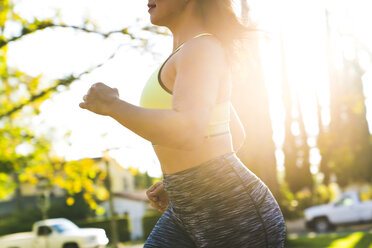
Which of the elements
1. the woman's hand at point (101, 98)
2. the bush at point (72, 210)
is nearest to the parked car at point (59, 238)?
the bush at point (72, 210)

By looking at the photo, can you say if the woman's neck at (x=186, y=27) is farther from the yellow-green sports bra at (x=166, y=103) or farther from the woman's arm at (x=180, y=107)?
the woman's arm at (x=180, y=107)

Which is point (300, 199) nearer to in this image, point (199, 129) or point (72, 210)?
point (72, 210)

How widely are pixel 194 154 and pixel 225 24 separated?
1.52ft

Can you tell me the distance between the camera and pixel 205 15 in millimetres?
1761

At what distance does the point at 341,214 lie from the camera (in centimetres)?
2417

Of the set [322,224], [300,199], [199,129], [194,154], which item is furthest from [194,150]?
[300,199]

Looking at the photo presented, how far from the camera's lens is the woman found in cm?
144

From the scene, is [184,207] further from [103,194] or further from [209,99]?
[103,194]

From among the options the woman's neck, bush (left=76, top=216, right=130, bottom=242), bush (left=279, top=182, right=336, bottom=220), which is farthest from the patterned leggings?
bush (left=76, top=216, right=130, bottom=242)

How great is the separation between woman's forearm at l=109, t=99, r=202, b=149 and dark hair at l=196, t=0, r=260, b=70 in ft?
1.21

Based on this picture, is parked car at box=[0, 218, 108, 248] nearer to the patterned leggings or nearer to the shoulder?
the patterned leggings

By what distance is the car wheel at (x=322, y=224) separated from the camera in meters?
24.8

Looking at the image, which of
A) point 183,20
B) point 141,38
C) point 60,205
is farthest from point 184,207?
point 60,205

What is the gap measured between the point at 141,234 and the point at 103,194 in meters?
22.4
